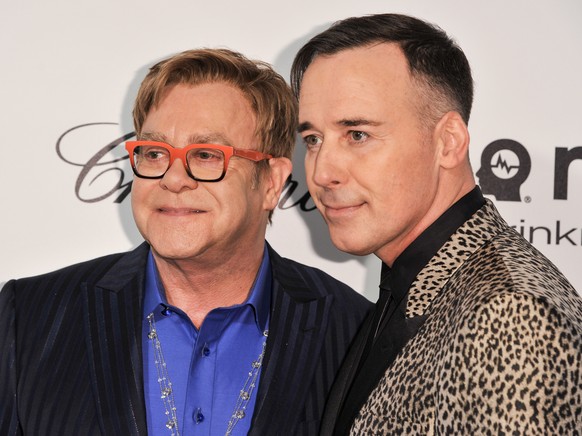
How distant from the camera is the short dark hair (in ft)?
Answer: 6.55

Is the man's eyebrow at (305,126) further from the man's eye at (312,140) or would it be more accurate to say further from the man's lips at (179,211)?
the man's lips at (179,211)

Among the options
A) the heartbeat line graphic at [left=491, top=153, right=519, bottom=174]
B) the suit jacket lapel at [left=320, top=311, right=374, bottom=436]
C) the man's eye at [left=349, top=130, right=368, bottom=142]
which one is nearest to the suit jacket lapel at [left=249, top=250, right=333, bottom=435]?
the suit jacket lapel at [left=320, top=311, right=374, bottom=436]

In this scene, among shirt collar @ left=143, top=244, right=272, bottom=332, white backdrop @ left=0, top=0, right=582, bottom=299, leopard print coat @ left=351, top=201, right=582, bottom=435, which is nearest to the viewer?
leopard print coat @ left=351, top=201, right=582, bottom=435

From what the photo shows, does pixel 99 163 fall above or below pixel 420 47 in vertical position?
below

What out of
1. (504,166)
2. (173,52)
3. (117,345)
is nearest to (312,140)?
(117,345)

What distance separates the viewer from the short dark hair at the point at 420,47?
1996 millimetres

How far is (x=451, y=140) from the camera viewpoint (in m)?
1.95

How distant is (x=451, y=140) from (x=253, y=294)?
2.89 feet

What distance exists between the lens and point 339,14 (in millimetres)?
3109

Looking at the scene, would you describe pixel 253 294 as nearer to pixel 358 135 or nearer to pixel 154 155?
pixel 154 155

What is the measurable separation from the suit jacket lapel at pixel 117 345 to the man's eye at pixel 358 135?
899 millimetres

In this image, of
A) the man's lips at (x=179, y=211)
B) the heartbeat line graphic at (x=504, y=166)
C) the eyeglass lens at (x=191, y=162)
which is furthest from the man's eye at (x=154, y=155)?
the heartbeat line graphic at (x=504, y=166)

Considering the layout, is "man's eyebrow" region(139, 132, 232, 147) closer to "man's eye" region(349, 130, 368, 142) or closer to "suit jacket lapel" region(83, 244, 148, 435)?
"suit jacket lapel" region(83, 244, 148, 435)

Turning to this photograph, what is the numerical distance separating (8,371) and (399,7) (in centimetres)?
191
